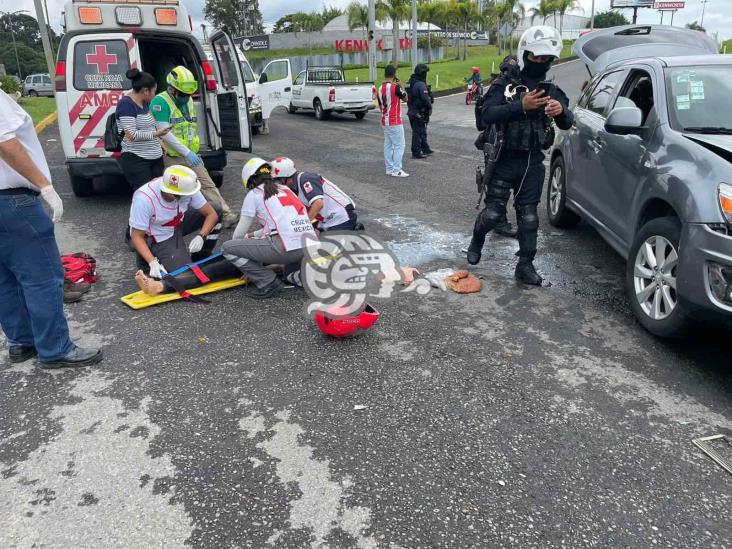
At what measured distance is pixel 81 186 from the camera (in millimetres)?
7703

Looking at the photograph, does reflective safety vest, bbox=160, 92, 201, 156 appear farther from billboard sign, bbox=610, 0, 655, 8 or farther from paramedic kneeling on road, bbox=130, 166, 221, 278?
billboard sign, bbox=610, 0, 655, 8

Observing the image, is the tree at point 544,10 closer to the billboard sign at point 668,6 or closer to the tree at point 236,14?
the billboard sign at point 668,6

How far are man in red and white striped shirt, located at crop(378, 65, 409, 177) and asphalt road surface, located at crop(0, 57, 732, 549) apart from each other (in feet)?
15.8

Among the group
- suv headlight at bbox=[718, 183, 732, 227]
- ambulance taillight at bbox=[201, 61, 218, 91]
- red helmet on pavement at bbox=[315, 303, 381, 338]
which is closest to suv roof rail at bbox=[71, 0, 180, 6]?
ambulance taillight at bbox=[201, 61, 218, 91]

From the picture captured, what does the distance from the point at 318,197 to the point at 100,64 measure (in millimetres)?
3921

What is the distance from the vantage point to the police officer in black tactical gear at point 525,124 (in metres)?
4.16

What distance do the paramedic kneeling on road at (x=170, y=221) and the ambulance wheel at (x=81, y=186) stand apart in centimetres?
337

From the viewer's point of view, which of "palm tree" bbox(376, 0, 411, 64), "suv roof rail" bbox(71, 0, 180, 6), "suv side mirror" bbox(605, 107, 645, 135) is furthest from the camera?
"palm tree" bbox(376, 0, 411, 64)

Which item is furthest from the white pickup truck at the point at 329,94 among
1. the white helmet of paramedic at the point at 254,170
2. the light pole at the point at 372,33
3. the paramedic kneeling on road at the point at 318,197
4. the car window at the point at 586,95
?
the white helmet of paramedic at the point at 254,170

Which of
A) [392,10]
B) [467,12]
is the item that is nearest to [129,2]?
[392,10]

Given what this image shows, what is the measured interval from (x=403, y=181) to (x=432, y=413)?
6.14 m

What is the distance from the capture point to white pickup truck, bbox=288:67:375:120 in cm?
1689

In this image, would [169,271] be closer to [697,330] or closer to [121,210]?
[121,210]

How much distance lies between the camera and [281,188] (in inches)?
176
